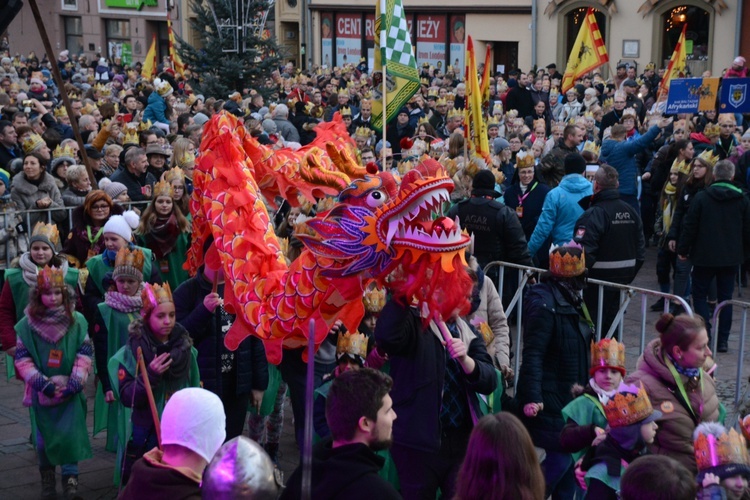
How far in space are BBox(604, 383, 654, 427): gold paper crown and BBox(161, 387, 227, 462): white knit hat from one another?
1937 mm

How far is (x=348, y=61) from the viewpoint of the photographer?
37219mm

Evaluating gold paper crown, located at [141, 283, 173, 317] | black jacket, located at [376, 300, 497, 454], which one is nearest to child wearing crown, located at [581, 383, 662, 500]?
black jacket, located at [376, 300, 497, 454]

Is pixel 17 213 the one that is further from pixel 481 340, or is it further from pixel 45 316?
pixel 481 340

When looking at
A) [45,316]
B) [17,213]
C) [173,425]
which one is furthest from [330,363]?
[17,213]

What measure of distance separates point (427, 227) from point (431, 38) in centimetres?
3071

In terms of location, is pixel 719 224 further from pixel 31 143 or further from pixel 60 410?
pixel 31 143

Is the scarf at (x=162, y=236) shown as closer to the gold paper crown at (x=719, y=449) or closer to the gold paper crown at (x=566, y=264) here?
the gold paper crown at (x=566, y=264)

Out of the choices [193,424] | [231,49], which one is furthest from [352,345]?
[231,49]

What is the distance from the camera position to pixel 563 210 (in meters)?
9.48

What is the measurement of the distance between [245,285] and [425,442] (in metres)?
1.61

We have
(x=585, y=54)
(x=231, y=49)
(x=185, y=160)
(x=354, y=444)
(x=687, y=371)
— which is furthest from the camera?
(x=231, y=49)

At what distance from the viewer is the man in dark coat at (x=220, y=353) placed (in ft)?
21.4

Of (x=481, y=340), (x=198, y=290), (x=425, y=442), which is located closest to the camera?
(x=425, y=442)

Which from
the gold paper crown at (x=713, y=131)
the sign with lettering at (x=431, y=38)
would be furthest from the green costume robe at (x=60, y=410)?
the sign with lettering at (x=431, y=38)
